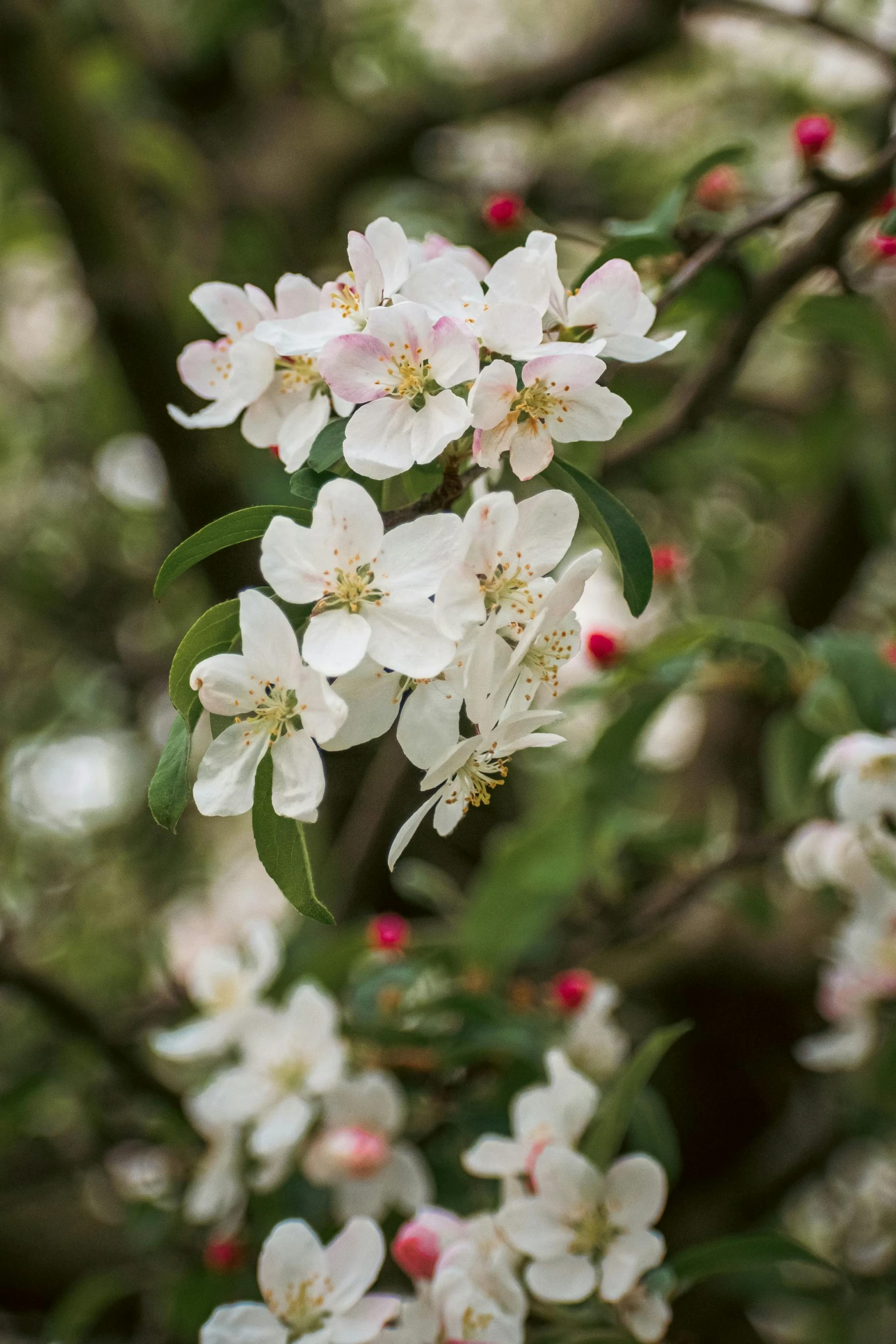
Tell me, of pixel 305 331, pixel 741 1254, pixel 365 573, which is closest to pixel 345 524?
pixel 365 573

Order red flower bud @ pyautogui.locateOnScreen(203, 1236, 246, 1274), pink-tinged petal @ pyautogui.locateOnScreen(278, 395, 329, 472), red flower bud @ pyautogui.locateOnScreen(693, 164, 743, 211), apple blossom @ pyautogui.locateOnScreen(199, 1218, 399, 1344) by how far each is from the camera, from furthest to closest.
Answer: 1. red flower bud @ pyautogui.locateOnScreen(203, 1236, 246, 1274)
2. red flower bud @ pyautogui.locateOnScreen(693, 164, 743, 211)
3. apple blossom @ pyautogui.locateOnScreen(199, 1218, 399, 1344)
4. pink-tinged petal @ pyautogui.locateOnScreen(278, 395, 329, 472)

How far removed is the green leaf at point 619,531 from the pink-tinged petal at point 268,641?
0.60ft

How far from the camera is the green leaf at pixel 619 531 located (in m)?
0.64

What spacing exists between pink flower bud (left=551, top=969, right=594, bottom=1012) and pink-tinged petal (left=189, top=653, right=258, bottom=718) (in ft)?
2.51

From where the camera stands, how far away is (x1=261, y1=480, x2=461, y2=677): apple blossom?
0.59 metres

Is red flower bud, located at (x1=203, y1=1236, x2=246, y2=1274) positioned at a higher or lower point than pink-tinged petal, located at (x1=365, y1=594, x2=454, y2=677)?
lower

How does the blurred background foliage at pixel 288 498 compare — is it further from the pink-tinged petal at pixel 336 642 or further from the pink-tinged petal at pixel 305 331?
the pink-tinged petal at pixel 336 642

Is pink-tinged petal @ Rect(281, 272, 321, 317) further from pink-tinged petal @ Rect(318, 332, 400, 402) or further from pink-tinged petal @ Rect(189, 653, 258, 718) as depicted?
pink-tinged petal @ Rect(189, 653, 258, 718)

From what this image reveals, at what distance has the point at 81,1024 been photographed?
1322 millimetres

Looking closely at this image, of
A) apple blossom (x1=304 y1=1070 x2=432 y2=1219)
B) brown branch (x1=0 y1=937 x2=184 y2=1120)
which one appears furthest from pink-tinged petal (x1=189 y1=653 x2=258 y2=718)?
brown branch (x1=0 y1=937 x2=184 y2=1120)

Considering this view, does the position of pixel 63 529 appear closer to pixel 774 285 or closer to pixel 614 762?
pixel 614 762

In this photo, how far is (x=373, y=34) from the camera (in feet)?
8.49

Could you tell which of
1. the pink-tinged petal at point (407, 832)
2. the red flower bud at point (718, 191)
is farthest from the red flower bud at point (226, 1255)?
the red flower bud at point (718, 191)

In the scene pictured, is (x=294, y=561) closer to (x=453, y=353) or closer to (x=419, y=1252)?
(x=453, y=353)
